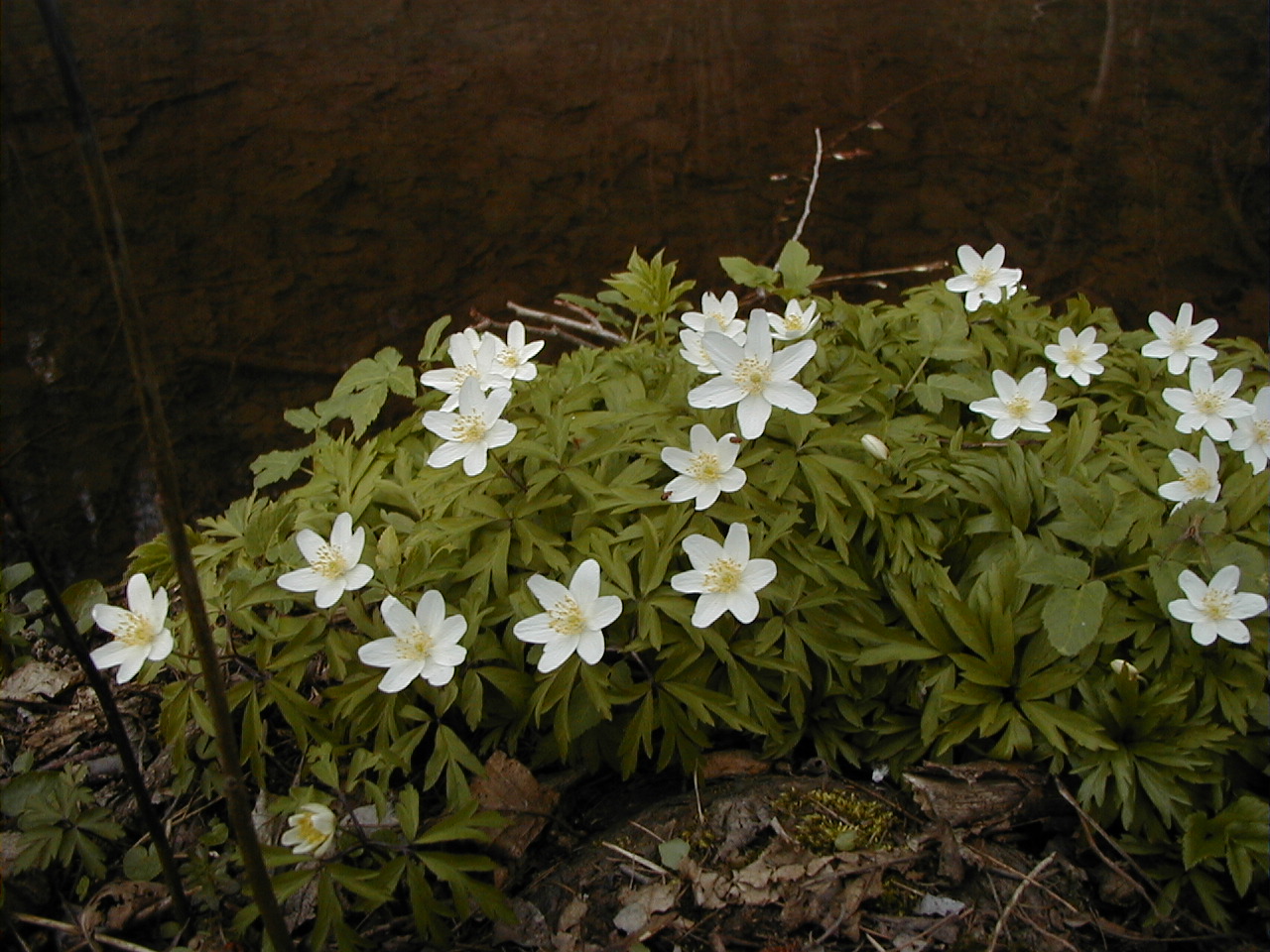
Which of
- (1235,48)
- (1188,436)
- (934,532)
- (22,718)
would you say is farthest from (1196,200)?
(22,718)

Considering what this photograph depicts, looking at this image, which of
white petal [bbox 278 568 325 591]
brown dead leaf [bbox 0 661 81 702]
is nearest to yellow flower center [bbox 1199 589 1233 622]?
white petal [bbox 278 568 325 591]

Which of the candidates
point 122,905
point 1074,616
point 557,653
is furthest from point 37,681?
point 1074,616

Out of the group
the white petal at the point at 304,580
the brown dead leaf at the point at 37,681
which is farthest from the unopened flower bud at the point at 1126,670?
the brown dead leaf at the point at 37,681

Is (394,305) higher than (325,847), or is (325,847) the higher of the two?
(325,847)

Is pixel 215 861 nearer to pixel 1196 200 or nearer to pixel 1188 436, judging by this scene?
pixel 1188 436

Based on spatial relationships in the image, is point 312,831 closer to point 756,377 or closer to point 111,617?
point 111,617

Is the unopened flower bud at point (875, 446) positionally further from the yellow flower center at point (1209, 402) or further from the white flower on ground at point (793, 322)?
the yellow flower center at point (1209, 402)
